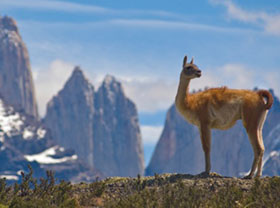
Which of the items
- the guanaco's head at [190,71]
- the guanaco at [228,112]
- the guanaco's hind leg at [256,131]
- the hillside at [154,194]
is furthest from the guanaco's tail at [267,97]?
the hillside at [154,194]

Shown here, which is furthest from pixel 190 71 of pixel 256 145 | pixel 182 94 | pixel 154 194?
pixel 154 194

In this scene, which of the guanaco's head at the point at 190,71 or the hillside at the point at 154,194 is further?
the guanaco's head at the point at 190,71

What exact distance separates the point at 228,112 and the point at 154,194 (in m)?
7.58

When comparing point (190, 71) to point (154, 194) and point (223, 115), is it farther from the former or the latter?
point (154, 194)

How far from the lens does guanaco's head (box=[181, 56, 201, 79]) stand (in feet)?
100

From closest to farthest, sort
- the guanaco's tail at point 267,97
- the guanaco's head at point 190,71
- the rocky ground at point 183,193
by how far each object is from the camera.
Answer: the rocky ground at point 183,193 → the guanaco's tail at point 267,97 → the guanaco's head at point 190,71

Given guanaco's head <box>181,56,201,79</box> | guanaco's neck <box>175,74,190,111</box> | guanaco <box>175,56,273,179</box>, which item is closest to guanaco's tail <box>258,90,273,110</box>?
guanaco <box>175,56,273,179</box>

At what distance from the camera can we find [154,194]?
23547 mm

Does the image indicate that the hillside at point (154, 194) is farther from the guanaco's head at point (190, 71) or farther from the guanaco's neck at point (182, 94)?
the guanaco's head at point (190, 71)

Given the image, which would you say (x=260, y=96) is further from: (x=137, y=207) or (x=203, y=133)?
(x=137, y=207)

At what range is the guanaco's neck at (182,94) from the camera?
3022 cm

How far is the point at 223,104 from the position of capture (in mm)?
29750

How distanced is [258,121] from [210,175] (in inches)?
122

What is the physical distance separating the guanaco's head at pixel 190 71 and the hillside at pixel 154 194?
4448 millimetres
